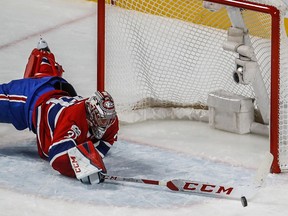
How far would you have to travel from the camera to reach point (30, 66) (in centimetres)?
423

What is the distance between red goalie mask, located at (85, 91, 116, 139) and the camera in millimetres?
3559

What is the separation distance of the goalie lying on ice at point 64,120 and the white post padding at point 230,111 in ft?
1.95

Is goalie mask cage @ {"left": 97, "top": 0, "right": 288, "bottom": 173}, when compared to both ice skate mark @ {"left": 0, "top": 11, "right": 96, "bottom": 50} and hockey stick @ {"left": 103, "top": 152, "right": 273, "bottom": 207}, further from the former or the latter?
ice skate mark @ {"left": 0, "top": 11, "right": 96, "bottom": 50}

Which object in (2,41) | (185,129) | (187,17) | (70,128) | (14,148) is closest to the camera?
(70,128)

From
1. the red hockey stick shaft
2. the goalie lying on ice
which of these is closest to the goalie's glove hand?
the goalie lying on ice

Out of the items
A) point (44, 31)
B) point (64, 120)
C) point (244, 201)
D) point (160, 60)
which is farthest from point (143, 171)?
point (44, 31)

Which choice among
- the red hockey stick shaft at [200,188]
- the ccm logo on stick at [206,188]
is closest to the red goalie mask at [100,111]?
the red hockey stick shaft at [200,188]

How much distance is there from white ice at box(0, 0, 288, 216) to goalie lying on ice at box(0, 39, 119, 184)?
A: 0.27 feet

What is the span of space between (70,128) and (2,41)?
83.1 inches

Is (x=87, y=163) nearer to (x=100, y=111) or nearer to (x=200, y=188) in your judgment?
(x=100, y=111)

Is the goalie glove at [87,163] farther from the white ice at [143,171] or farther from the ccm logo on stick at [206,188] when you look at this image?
the ccm logo on stick at [206,188]

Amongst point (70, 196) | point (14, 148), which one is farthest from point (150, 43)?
point (70, 196)

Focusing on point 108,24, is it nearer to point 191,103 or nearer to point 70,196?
point 191,103

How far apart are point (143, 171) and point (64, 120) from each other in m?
0.38
